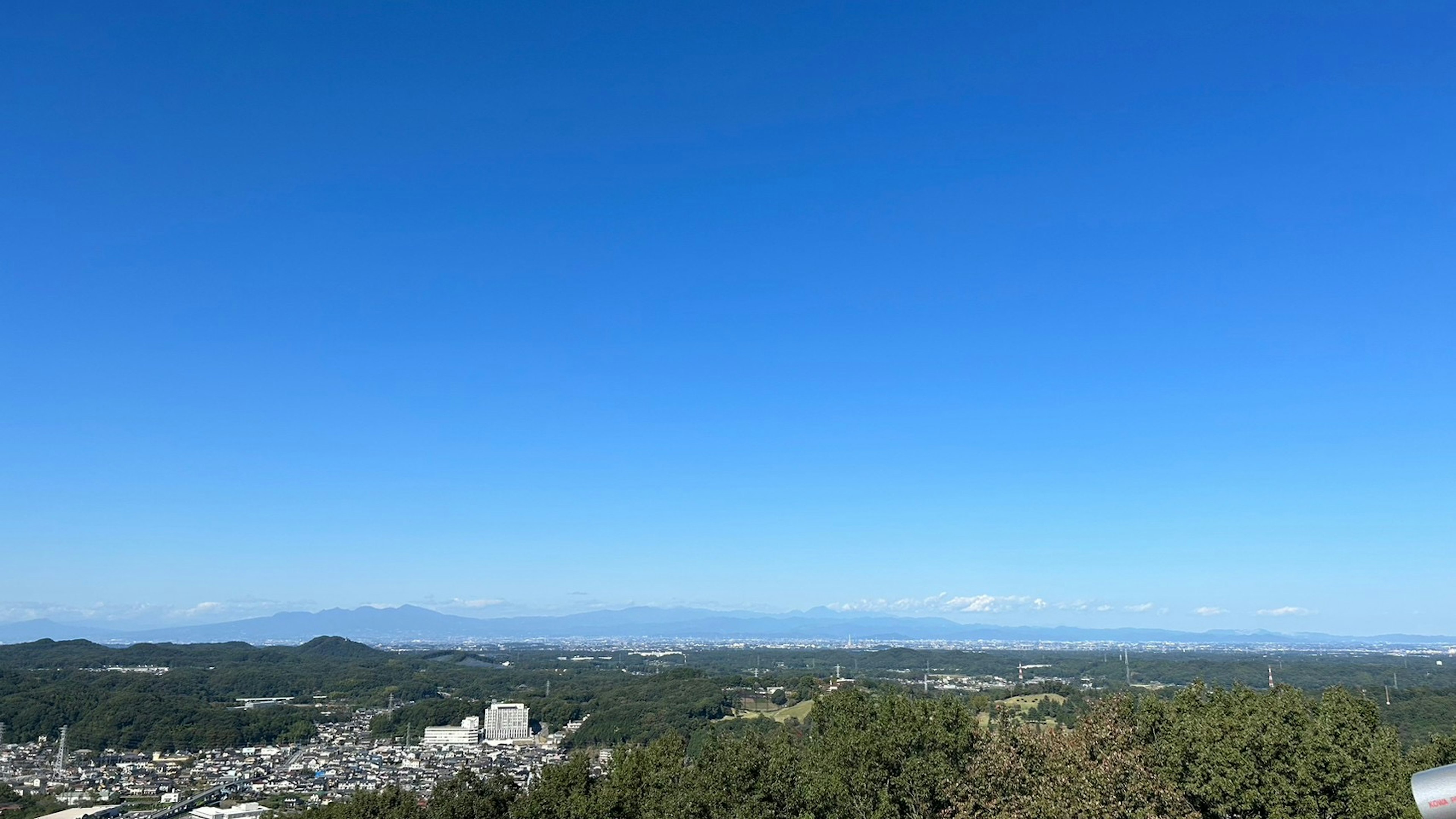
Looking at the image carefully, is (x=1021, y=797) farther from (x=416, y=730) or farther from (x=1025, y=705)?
(x=416, y=730)

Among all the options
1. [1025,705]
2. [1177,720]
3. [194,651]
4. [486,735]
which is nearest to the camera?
[1177,720]

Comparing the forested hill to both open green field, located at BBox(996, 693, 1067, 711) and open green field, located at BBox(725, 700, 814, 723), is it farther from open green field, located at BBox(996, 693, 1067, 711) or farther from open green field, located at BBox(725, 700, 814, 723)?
open green field, located at BBox(996, 693, 1067, 711)

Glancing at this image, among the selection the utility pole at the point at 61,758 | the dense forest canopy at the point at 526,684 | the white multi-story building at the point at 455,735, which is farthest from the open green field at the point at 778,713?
the utility pole at the point at 61,758

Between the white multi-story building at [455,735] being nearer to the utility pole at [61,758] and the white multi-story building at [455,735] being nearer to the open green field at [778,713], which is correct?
the open green field at [778,713]

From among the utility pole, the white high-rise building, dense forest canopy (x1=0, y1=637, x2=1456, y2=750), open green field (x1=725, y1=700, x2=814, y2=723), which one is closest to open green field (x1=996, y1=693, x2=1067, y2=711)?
dense forest canopy (x1=0, y1=637, x2=1456, y2=750)

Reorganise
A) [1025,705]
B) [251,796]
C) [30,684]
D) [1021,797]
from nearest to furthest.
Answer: [1021,797] < [251,796] < [1025,705] < [30,684]

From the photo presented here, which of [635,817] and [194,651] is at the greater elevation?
[635,817]

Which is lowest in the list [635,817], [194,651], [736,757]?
[194,651]

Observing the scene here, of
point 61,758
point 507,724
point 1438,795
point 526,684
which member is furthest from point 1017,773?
point 526,684

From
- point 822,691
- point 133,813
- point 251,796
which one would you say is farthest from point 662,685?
point 133,813
